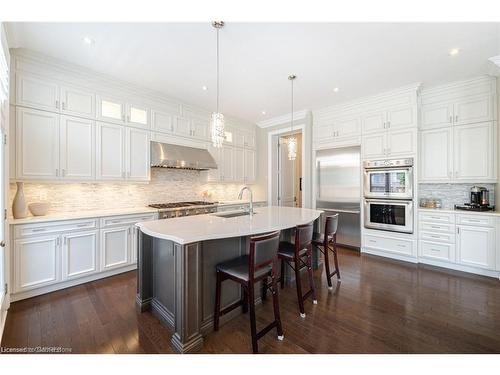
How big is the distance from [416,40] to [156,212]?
4031 millimetres

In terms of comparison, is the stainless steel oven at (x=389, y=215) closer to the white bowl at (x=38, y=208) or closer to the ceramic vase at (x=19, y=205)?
the white bowl at (x=38, y=208)

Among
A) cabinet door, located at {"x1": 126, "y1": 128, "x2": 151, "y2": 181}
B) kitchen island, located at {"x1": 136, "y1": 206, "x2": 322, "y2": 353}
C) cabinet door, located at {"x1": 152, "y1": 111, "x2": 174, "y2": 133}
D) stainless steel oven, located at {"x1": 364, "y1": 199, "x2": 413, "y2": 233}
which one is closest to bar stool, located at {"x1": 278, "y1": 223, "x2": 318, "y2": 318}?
kitchen island, located at {"x1": 136, "y1": 206, "x2": 322, "y2": 353}

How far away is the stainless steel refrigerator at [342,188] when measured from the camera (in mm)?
4180

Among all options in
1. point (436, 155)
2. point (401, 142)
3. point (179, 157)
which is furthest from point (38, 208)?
point (436, 155)

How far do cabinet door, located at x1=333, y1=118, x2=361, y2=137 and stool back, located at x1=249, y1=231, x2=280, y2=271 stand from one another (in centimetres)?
339

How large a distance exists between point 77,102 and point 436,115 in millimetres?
5531

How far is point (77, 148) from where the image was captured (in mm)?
2979

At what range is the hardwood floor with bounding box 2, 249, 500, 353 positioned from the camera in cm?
173

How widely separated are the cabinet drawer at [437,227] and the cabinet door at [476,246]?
9 cm

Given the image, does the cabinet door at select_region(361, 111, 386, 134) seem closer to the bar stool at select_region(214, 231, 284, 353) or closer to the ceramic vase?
the bar stool at select_region(214, 231, 284, 353)

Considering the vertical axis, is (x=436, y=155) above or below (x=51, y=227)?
above

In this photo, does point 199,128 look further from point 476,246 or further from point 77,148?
point 476,246

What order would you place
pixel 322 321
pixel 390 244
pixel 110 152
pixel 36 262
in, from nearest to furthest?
pixel 322 321 < pixel 36 262 < pixel 110 152 < pixel 390 244

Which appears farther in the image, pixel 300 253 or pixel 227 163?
pixel 227 163
